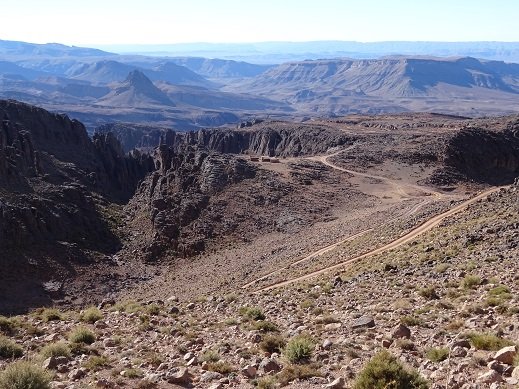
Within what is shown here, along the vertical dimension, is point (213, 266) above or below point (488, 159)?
below

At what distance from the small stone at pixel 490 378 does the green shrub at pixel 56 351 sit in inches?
404

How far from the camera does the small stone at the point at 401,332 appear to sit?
14451 millimetres

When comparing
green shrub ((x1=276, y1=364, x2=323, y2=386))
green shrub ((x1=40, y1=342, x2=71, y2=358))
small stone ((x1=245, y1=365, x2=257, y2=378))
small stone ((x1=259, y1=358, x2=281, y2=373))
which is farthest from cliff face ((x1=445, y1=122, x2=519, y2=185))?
green shrub ((x1=40, y1=342, x2=71, y2=358))

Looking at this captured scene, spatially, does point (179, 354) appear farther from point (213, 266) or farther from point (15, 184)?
point (15, 184)

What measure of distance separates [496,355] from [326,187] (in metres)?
56.8

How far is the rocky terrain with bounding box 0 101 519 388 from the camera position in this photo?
45.4ft

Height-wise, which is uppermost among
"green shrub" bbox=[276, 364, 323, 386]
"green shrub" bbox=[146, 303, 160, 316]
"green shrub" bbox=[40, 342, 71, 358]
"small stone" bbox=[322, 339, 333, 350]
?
"green shrub" bbox=[276, 364, 323, 386]

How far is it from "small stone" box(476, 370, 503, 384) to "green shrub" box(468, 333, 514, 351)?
195 cm

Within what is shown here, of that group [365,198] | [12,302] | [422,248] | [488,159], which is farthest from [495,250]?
[488,159]

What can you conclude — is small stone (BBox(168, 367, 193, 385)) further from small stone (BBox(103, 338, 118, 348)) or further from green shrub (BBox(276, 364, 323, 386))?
small stone (BBox(103, 338, 118, 348))

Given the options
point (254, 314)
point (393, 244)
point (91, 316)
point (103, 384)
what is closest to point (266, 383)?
point (103, 384)

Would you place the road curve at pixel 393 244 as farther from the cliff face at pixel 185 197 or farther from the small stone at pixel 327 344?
the cliff face at pixel 185 197

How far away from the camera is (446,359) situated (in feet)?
40.2

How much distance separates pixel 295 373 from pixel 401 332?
11.5ft
